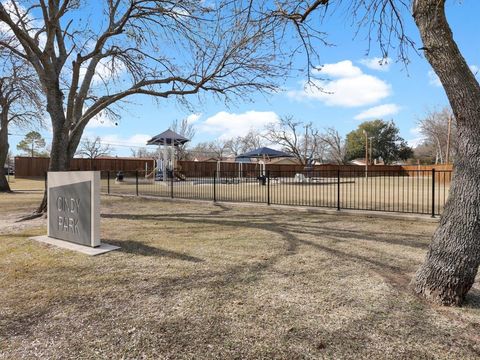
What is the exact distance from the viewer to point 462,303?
3.06 metres

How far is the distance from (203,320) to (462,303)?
89.0 inches

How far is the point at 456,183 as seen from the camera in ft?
9.93

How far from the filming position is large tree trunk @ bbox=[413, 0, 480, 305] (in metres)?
2.91

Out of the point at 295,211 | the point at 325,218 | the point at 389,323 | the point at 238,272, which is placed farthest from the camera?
the point at 295,211

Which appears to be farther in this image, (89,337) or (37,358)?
(89,337)

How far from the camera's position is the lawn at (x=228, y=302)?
2.40m

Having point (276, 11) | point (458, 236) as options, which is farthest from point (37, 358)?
point (276, 11)

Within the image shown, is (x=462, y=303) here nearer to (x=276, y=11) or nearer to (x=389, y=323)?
(x=389, y=323)

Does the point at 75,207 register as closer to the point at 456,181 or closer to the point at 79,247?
the point at 79,247

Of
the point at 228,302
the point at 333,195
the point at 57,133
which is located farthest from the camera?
the point at 333,195

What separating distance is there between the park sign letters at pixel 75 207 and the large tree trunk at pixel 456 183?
4.25 m

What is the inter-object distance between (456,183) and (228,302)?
2257mm

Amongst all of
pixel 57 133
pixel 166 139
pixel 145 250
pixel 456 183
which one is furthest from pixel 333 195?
pixel 166 139

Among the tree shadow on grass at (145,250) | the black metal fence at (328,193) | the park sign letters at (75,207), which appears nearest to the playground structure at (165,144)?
the black metal fence at (328,193)
